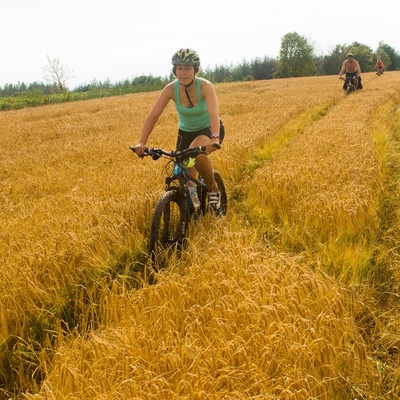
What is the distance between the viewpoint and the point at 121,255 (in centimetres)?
406

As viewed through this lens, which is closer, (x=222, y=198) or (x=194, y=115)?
(x=194, y=115)

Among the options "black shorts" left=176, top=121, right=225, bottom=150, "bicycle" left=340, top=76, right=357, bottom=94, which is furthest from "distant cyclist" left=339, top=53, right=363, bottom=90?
"black shorts" left=176, top=121, right=225, bottom=150

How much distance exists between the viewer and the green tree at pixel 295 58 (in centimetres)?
8839

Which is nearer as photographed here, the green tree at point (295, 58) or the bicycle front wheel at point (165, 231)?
the bicycle front wheel at point (165, 231)

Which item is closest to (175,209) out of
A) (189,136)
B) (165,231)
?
(165,231)

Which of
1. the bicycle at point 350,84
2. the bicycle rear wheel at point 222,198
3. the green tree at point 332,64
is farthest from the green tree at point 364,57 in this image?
the bicycle rear wheel at point 222,198

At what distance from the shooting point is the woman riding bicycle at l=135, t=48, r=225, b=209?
13.5ft

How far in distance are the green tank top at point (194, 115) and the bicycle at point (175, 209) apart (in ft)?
1.76

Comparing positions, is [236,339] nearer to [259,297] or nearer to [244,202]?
[259,297]

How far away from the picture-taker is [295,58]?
8944 cm

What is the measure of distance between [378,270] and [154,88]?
55.3 meters

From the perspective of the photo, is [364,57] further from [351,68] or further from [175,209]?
[175,209]

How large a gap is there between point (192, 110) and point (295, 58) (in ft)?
306

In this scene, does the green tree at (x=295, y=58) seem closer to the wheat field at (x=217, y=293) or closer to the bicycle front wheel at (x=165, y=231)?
the wheat field at (x=217, y=293)
